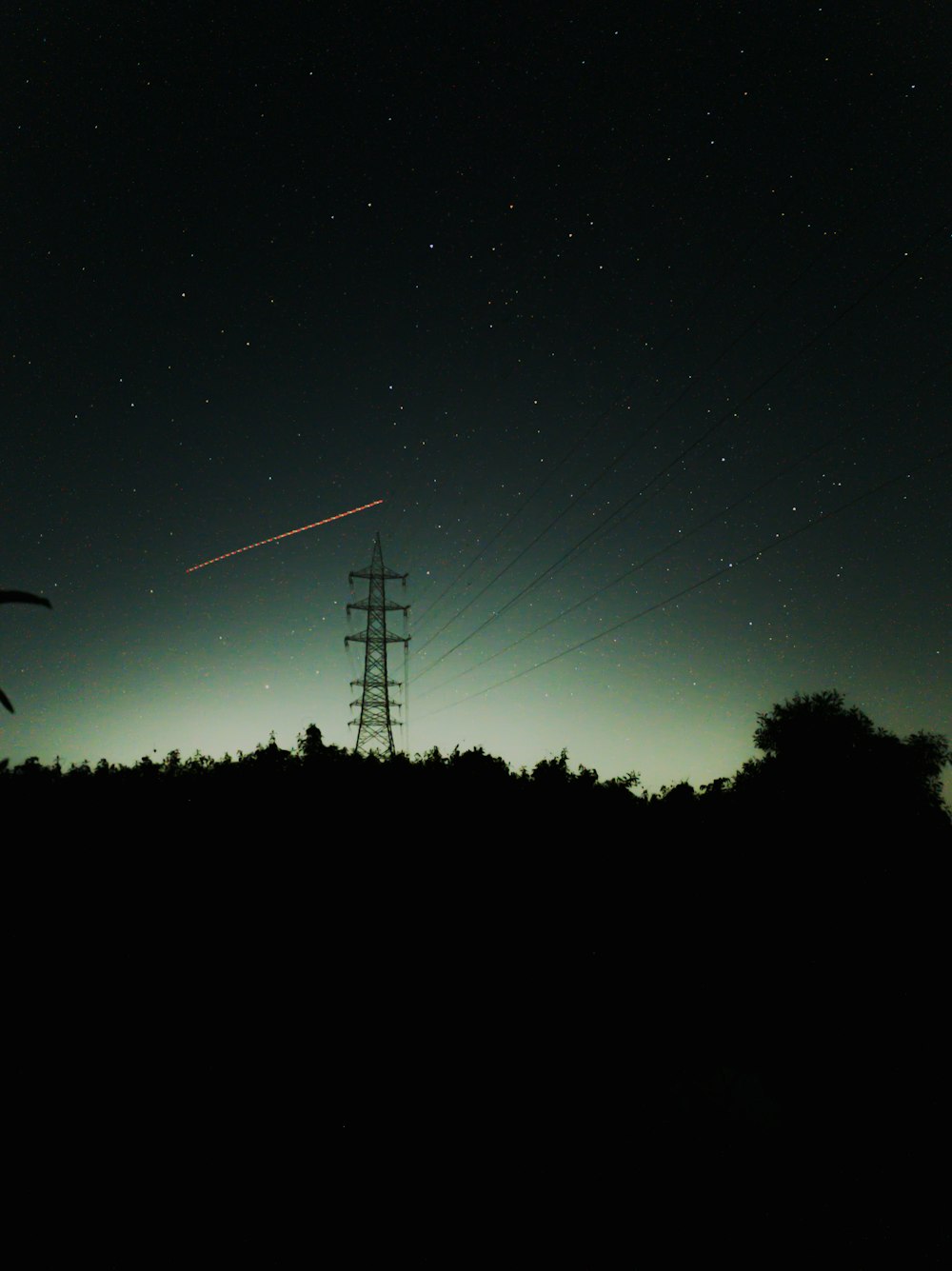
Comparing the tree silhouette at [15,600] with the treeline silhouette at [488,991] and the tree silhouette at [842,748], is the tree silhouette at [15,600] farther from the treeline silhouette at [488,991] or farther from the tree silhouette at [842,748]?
the tree silhouette at [842,748]

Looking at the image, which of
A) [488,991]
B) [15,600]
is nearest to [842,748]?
[488,991]

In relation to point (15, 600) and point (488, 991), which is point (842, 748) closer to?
point (488, 991)

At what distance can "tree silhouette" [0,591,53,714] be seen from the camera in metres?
3.01

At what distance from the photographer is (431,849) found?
13.6 metres

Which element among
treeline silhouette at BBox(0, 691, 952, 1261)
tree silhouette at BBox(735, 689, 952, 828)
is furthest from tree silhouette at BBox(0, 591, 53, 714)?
tree silhouette at BBox(735, 689, 952, 828)

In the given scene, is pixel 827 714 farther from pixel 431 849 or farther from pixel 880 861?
pixel 431 849

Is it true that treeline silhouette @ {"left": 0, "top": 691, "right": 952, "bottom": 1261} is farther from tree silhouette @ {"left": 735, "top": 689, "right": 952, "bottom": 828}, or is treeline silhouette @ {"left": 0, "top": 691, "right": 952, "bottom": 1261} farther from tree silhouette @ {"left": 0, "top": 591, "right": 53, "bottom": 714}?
tree silhouette @ {"left": 735, "top": 689, "right": 952, "bottom": 828}

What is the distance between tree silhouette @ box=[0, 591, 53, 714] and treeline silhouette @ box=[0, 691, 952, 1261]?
7268mm

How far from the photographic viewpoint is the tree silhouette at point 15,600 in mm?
3012

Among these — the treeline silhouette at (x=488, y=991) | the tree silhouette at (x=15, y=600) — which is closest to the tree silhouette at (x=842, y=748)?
the treeline silhouette at (x=488, y=991)

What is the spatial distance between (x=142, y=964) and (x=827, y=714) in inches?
1956

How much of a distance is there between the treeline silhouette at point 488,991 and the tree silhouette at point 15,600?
7.27 m

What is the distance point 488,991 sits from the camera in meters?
11.6

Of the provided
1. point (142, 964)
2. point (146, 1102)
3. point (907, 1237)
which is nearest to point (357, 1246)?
point (146, 1102)
